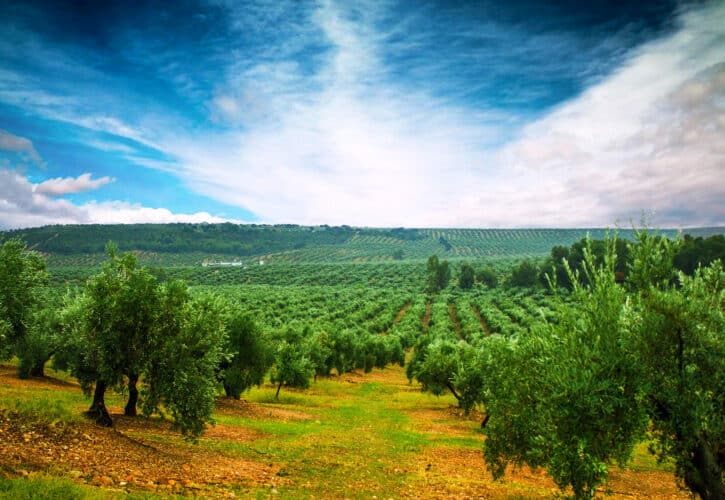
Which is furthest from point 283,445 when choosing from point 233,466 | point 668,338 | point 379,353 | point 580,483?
point 379,353

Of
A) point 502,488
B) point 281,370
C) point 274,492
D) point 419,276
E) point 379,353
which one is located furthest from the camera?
point 419,276

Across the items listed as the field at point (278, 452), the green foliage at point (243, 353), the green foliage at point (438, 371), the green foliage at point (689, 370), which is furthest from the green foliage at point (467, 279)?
the green foliage at point (689, 370)

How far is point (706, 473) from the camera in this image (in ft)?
36.4

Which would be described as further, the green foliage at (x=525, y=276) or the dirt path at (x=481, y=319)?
the green foliage at (x=525, y=276)

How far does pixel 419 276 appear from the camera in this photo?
194 m

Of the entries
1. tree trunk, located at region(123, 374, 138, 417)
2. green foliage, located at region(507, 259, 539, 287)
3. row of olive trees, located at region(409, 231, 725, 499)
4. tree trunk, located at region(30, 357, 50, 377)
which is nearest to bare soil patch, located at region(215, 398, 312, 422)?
tree trunk, located at region(123, 374, 138, 417)

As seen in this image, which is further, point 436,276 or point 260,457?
point 436,276

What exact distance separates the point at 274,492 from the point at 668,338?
44.0ft

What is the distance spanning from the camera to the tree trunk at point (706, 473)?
10953mm

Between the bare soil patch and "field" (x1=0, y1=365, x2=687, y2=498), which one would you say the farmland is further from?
the bare soil patch

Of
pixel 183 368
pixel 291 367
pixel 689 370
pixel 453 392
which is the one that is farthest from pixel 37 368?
pixel 689 370

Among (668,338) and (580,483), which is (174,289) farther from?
(668,338)

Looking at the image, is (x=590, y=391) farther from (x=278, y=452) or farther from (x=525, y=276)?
(x=525, y=276)

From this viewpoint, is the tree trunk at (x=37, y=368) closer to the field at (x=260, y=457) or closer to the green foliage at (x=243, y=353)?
the field at (x=260, y=457)
